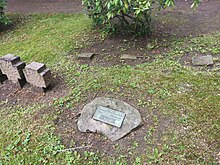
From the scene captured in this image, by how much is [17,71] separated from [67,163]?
5.01 feet

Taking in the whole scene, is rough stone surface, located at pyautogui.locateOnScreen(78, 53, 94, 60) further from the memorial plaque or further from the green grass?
the memorial plaque

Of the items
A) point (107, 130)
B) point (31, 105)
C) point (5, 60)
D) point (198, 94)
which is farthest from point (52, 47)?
point (198, 94)

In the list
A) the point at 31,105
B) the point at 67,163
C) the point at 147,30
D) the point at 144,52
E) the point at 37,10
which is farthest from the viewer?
the point at 37,10

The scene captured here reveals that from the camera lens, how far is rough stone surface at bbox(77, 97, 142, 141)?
2211 mm

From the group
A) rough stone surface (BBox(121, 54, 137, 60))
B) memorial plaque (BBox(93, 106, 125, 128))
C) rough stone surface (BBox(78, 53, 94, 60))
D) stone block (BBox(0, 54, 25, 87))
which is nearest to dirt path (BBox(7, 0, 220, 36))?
rough stone surface (BBox(121, 54, 137, 60))

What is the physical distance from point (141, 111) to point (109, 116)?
1.21 ft

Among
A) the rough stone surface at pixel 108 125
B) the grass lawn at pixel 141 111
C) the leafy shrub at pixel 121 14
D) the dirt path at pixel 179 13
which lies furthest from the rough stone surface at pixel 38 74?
the dirt path at pixel 179 13

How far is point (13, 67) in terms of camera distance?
9.73ft

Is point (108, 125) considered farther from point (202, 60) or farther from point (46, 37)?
point (46, 37)

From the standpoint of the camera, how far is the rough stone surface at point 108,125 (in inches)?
87.0

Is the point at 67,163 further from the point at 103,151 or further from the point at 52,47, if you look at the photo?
the point at 52,47

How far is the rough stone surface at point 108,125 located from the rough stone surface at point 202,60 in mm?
1413

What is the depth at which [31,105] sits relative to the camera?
9.22ft

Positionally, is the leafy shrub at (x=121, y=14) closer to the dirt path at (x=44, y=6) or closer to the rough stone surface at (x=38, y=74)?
the rough stone surface at (x=38, y=74)
